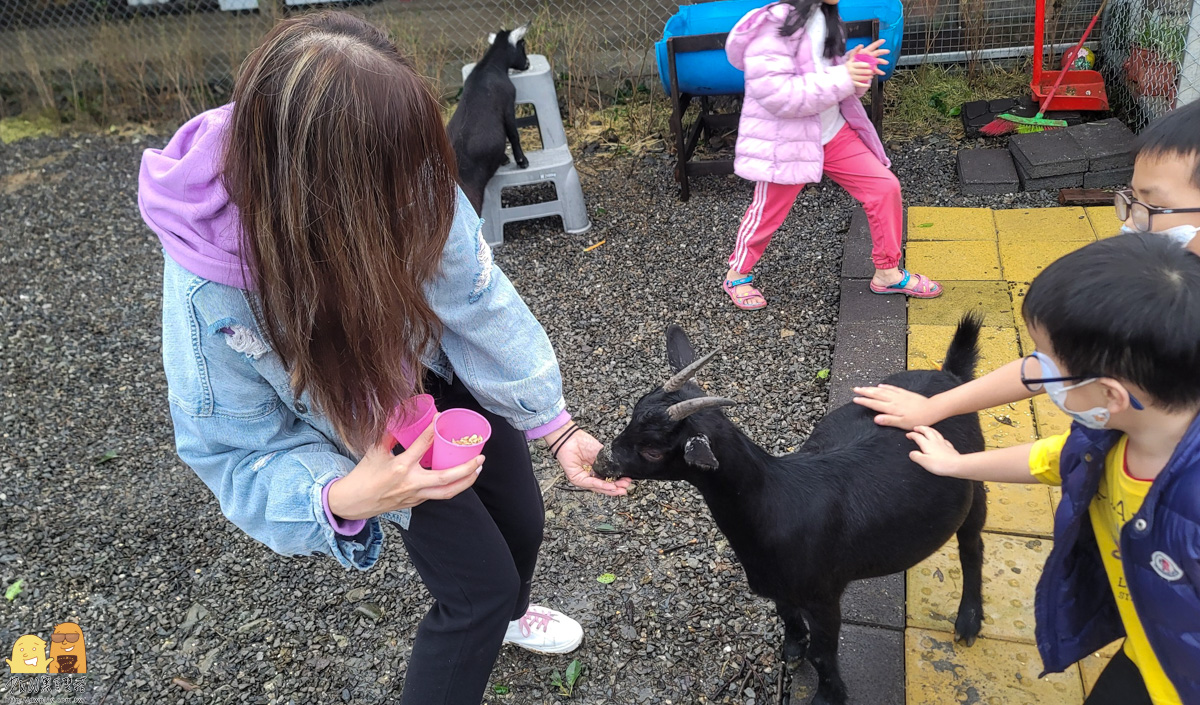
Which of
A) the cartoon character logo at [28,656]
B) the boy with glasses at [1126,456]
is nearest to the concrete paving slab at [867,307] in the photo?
the boy with glasses at [1126,456]

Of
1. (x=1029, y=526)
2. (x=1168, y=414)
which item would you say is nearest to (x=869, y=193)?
(x=1029, y=526)

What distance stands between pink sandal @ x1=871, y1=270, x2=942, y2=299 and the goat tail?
Answer: 177cm

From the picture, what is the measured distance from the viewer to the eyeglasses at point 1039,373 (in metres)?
1.44

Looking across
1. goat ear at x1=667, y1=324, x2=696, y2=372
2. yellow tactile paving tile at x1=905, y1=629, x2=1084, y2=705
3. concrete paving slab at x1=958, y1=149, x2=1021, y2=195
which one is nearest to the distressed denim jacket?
goat ear at x1=667, y1=324, x2=696, y2=372

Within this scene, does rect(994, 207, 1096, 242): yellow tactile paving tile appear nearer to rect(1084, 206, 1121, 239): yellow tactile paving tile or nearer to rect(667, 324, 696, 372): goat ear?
rect(1084, 206, 1121, 239): yellow tactile paving tile

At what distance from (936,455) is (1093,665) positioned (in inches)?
39.4

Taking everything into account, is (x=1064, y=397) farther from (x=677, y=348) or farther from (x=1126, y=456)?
(x=677, y=348)

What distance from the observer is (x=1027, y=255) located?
4.40 m

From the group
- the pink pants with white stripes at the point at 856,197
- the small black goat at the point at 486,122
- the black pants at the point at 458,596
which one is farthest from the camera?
the small black goat at the point at 486,122

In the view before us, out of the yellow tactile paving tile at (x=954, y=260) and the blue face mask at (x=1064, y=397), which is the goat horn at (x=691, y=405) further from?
the yellow tactile paving tile at (x=954, y=260)

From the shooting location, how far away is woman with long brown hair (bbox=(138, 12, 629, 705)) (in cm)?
130

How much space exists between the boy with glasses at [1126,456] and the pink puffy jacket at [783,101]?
2.70 metres

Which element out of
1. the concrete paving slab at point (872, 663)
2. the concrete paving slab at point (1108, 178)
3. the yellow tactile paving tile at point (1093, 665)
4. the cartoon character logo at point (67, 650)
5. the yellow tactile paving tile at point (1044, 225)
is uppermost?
the concrete paving slab at point (1108, 178)

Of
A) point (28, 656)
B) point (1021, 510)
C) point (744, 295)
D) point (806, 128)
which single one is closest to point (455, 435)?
point (1021, 510)
